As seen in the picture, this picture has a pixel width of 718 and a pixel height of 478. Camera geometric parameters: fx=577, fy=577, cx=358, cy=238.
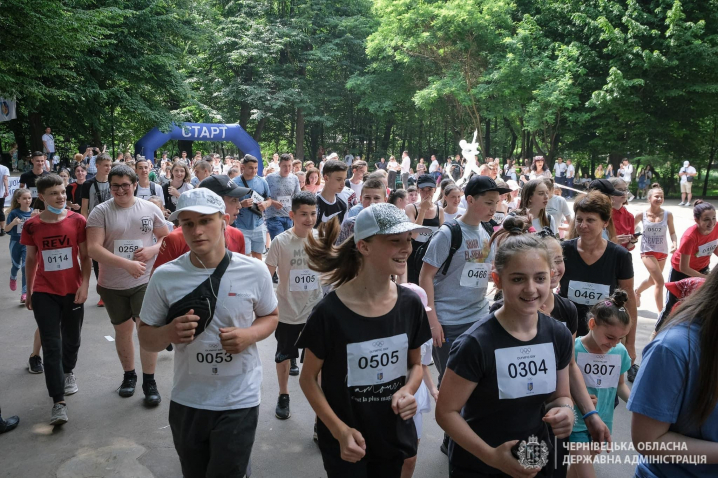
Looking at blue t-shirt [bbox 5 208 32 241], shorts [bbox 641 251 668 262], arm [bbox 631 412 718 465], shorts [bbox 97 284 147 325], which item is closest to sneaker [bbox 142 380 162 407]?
shorts [bbox 97 284 147 325]

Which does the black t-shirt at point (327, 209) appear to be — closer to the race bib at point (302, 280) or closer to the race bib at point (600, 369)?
the race bib at point (302, 280)

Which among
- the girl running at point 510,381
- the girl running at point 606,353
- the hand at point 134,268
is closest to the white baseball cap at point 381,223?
the girl running at point 510,381

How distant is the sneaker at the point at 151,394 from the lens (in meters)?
5.17

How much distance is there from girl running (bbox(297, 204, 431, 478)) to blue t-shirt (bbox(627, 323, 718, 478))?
40.5 inches

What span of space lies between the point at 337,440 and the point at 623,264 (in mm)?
2677

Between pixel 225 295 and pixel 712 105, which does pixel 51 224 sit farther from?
pixel 712 105

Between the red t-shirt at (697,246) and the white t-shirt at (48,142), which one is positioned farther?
the white t-shirt at (48,142)

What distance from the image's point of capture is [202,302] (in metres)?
2.76

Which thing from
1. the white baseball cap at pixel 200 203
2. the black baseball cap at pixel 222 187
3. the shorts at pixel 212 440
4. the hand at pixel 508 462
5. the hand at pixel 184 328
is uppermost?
the white baseball cap at pixel 200 203

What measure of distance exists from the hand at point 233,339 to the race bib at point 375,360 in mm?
572

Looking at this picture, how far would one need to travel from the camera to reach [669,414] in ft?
6.09

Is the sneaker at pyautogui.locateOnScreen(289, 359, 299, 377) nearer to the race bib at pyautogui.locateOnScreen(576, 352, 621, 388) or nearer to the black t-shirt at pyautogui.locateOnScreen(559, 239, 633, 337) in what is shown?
the black t-shirt at pyautogui.locateOnScreen(559, 239, 633, 337)

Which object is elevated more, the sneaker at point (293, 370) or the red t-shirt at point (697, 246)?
the red t-shirt at point (697, 246)

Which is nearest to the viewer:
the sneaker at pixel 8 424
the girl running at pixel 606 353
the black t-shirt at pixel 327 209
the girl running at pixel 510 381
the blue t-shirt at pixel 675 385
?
the blue t-shirt at pixel 675 385
